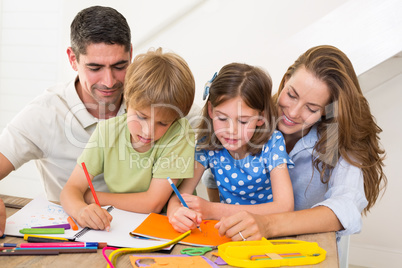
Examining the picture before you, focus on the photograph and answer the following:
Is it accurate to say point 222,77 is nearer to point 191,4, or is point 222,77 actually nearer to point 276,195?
point 276,195

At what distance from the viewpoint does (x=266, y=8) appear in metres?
1.81

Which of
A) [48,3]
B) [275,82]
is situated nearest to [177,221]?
[275,82]

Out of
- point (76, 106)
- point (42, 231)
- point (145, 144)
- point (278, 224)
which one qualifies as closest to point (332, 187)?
point (278, 224)

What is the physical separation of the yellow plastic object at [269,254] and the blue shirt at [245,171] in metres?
0.38

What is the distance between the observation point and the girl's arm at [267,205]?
118cm

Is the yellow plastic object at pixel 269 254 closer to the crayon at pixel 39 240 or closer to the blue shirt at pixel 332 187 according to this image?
the blue shirt at pixel 332 187

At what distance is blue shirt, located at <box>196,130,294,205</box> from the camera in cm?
132

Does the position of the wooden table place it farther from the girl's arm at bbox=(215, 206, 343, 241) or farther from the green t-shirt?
the green t-shirt

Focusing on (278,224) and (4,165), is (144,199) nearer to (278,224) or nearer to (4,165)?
(278,224)

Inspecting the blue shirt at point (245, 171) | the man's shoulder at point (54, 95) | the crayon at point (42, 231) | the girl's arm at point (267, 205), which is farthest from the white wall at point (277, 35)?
the crayon at point (42, 231)

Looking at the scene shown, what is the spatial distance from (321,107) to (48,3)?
2.36 m

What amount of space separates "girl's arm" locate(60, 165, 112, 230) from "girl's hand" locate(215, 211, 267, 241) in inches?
11.2

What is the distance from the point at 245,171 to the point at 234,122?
176 millimetres

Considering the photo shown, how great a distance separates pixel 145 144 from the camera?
1.33m
